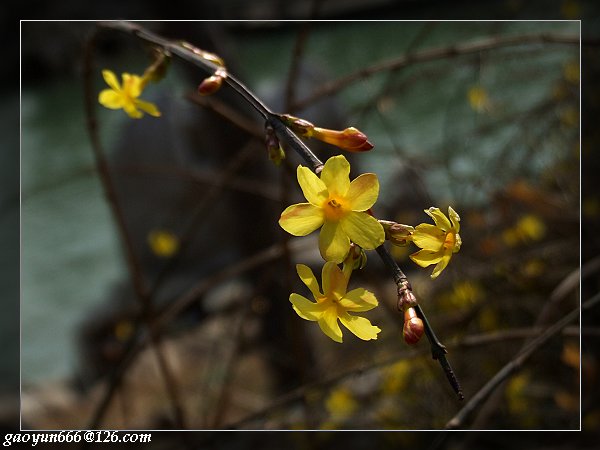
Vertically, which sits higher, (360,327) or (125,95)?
(125,95)

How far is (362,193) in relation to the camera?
0.37 m

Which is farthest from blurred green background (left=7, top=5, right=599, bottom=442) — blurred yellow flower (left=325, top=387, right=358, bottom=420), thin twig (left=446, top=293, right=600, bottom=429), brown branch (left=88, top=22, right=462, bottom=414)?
brown branch (left=88, top=22, right=462, bottom=414)

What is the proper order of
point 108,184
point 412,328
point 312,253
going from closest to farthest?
point 412,328
point 108,184
point 312,253

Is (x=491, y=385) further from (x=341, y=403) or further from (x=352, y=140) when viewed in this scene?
(x=341, y=403)

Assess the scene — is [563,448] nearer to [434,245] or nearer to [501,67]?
[434,245]

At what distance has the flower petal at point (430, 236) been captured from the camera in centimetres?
37

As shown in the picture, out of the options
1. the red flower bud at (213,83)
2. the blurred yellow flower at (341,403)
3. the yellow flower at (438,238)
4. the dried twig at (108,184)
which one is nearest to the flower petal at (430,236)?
the yellow flower at (438,238)

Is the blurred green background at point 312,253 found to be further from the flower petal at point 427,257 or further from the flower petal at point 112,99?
the flower petal at point 427,257

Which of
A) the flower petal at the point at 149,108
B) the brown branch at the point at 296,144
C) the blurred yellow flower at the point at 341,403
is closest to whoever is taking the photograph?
the brown branch at the point at 296,144

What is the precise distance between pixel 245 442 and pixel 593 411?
639 mm

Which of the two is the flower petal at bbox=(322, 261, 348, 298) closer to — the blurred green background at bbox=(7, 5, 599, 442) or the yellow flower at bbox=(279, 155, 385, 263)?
the yellow flower at bbox=(279, 155, 385, 263)

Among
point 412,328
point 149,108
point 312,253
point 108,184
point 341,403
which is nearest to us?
point 412,328

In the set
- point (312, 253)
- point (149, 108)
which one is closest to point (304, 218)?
point (149, 108)

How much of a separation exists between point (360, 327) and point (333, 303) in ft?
0.08
